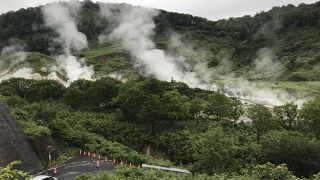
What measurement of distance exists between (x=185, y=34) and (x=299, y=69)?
50.8 metres

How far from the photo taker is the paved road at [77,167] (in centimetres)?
3067

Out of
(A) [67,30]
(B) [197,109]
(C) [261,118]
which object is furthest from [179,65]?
(C) [261,118]

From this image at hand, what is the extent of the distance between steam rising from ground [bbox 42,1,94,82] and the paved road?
68.5 metres

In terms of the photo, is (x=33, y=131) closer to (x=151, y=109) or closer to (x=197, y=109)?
(x=151, y=109)

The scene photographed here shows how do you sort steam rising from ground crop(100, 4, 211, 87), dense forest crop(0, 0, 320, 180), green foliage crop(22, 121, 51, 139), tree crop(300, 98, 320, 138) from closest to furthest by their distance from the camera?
dense forest crop(0, 0, 320, 180) < green foliage crop(22, 121, 51, 139) < tree crop(300, 98, 320, 138) < steam rising from ground crop(100, 4, 211, 87)

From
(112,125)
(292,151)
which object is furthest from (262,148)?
(112,125)

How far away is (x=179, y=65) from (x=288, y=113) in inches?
2867

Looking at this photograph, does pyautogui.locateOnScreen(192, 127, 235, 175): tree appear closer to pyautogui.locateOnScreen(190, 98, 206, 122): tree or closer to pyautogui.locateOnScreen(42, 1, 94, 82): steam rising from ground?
pyautogui.locateOnScreen(190, 98, 206, 122): tree

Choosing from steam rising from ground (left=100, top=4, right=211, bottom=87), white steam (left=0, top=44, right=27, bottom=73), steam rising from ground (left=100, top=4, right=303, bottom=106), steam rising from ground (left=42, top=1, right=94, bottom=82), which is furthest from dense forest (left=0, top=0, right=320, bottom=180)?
steam rising from ground (left=100, top=4, right=211, bottom=87)

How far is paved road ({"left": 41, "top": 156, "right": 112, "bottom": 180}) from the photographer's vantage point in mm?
30672

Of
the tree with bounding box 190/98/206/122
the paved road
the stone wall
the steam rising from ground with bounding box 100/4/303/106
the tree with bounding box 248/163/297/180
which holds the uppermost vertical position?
the steam rising from ground with bounding box 100/4/303/106

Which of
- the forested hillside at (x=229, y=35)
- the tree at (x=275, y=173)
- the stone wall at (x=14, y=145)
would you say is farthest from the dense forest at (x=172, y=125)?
the forested hillside at (x=229, y=35)

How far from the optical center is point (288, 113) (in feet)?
153

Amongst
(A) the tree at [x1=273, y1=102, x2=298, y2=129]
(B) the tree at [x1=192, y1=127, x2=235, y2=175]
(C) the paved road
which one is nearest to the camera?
(C) the paved road
